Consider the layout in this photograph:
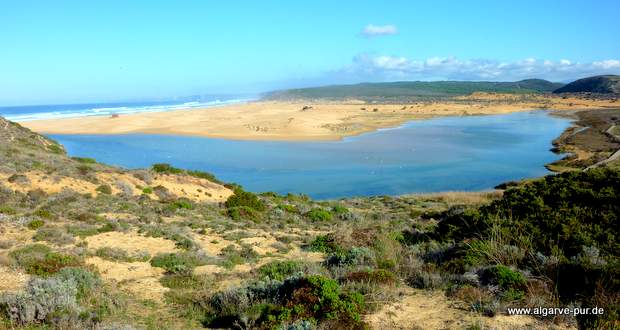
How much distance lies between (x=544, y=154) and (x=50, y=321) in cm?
5174

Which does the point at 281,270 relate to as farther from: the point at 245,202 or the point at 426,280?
the point at 245,202

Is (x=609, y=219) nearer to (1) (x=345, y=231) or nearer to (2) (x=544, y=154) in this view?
(1) (x=345, y=231)

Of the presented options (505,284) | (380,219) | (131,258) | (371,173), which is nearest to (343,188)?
(371,173)

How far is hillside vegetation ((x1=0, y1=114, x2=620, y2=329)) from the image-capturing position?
5.97 m

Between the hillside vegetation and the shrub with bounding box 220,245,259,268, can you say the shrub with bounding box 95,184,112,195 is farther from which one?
the shrub with bounding box 220,245,259,268

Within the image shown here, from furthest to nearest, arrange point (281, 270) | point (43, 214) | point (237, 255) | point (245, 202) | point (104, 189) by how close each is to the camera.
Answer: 1. point (245, 202)
2. point (104, 189)
3. point (43, 214)
4. point (237, 255)
5. point (281, 270)

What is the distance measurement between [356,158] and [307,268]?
1456 inches

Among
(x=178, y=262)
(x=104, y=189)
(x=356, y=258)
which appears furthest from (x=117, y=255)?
(x=104, y=189)

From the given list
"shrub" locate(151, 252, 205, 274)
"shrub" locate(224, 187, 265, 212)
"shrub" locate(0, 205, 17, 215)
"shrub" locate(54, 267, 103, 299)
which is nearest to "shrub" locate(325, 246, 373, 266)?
"shrub" locate(151, 252, 205, 274)

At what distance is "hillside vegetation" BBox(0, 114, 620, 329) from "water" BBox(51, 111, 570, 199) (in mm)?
19011

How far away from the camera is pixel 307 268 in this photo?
8516mm

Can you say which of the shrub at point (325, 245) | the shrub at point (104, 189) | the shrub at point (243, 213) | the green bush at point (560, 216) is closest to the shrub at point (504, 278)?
the green bush at point (560, 216)

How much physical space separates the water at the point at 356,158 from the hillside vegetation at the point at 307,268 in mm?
19011

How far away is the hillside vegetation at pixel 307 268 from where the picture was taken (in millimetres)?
5969
